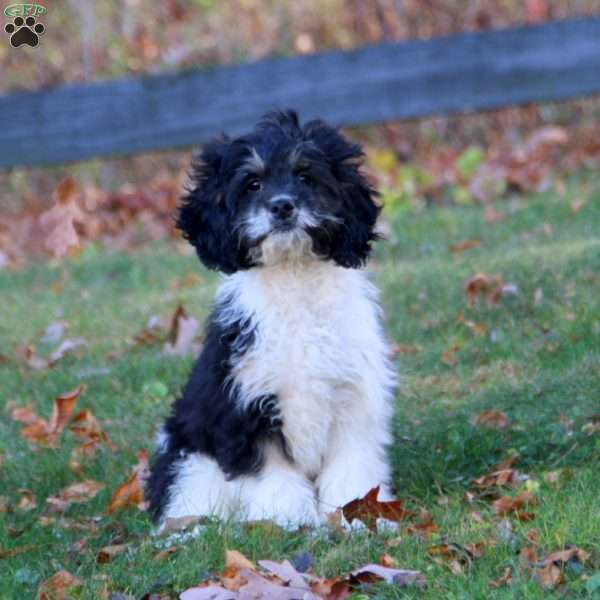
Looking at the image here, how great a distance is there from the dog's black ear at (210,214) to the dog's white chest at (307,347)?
153mm

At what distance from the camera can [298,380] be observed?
17.2 feet

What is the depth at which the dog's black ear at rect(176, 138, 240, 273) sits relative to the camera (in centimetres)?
535

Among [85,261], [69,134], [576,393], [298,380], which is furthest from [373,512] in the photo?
[69,134]

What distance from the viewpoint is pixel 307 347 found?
5.30m

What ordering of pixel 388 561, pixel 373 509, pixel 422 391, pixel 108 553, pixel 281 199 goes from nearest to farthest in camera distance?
pixel 388 561, pixel 108 553, pixel 281 199, pixel 373 509, pixel 422 391

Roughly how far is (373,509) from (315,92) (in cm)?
653

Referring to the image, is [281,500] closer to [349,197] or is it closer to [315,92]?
[349,197]

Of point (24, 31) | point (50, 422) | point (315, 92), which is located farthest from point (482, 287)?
point (24, 31)

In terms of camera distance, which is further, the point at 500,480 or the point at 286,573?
the point at 500,480

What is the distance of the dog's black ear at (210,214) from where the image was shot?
17.6 feet

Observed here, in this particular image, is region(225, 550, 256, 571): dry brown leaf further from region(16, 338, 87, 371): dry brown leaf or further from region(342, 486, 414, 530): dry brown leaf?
region(16, 338, 87, 371): dry brown leaf

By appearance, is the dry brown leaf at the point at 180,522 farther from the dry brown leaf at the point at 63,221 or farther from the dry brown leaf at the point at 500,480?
the dry brown leaf at the point at 63,221

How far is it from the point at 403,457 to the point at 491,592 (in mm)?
1888

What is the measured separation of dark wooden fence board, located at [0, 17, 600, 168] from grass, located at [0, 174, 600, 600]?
1209 mm
